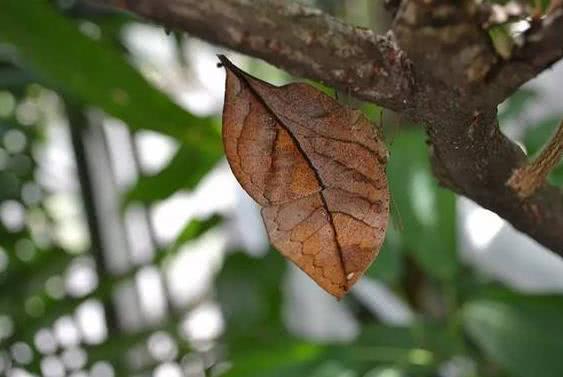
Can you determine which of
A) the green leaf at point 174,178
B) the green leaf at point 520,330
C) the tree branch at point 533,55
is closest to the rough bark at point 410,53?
the tree branch at point 533,55

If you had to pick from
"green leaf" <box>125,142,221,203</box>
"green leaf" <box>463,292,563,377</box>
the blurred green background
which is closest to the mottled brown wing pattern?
the blurred green background

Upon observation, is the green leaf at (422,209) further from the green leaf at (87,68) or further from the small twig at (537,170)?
the small twig at (537,170)

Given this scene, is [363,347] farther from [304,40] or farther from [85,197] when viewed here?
[85,197]

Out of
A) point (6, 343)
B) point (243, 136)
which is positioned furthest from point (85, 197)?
point (243, 136)

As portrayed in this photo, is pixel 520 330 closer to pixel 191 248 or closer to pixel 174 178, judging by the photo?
pixel 174 178

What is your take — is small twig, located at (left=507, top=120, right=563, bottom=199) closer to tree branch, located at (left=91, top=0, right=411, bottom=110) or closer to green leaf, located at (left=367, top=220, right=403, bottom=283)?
tree branch, located at (left=91, top=0, right=411, bottom=110)
